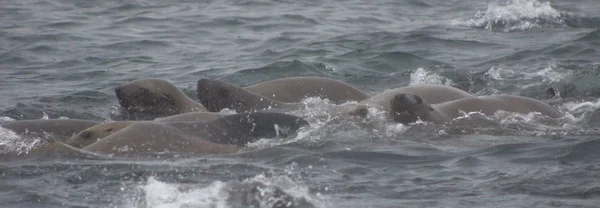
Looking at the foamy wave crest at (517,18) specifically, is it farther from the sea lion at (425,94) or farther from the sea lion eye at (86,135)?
the sea lion eye at (86,135)

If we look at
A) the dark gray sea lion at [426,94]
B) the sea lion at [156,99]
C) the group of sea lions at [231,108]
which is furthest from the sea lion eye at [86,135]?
the dark gray sea lion at [426,94]

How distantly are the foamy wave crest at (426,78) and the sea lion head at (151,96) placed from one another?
135 inches

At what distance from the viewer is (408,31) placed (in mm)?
15242

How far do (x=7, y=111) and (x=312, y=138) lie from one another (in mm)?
3847

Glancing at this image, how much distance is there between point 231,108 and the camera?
8.86m

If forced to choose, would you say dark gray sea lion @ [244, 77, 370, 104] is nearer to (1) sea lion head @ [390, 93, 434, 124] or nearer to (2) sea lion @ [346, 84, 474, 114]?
(2) sea lion @ [346, 84, 474, 114]

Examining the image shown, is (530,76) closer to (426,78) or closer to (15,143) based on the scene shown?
(426,78)

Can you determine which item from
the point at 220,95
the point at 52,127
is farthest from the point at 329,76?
the point at 52,127

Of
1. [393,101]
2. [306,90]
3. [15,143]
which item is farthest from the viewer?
[306,90]

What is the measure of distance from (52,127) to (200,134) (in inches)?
66.1

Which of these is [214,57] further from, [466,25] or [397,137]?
[397,137]

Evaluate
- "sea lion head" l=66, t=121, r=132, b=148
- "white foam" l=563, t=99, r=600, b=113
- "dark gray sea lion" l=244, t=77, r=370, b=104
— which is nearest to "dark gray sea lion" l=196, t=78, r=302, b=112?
"dark gray sea lion" l=244, t=77, r=370, b=104

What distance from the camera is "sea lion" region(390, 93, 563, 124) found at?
26.6ft

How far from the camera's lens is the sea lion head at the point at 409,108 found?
8102mm
